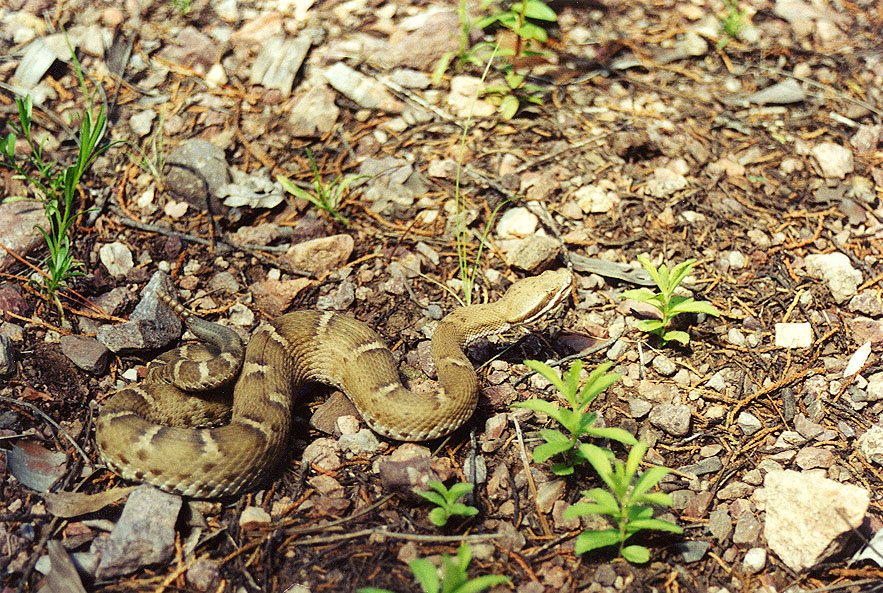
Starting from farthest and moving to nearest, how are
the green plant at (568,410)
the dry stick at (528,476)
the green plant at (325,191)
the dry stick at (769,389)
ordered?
the green plant at (325,191)
the dry stick at (769,389)
the dry stick at (528,476)
the green plant at (568,410)

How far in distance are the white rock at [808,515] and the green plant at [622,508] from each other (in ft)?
2.25

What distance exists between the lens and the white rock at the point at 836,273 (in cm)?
635

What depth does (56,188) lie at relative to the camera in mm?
6441

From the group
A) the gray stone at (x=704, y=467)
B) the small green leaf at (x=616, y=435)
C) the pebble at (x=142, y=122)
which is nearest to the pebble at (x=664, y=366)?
the gray stone at (x=704, y=467)

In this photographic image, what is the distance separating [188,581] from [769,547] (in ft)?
11.3

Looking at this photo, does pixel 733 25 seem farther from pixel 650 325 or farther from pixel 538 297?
pixel 538 297

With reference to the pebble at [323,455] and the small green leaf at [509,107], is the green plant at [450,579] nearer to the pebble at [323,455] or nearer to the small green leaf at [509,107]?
the pebble at [323,455]

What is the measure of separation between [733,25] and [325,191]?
4.97 meters

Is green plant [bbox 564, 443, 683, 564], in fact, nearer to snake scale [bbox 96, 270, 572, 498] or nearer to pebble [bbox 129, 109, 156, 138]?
snake scale [bbox 96, 270, 572, 498]

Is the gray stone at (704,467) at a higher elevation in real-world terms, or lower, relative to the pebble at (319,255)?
lower

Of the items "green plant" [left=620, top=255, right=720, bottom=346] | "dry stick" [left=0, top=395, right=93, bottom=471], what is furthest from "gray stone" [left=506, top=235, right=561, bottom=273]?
"dry stick" [left=0, top=395, right=93, bottom=471]

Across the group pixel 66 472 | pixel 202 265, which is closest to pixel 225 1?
pixel 202 265

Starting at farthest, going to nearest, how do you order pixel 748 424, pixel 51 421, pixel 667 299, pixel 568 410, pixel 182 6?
pixel 182 6 → pixel 667 299 → pixel 748 424 → pixel 51 421 → pixel 568 410

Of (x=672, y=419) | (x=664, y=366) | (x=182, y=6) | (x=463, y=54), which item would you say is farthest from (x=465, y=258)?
(x=182, y=6)
